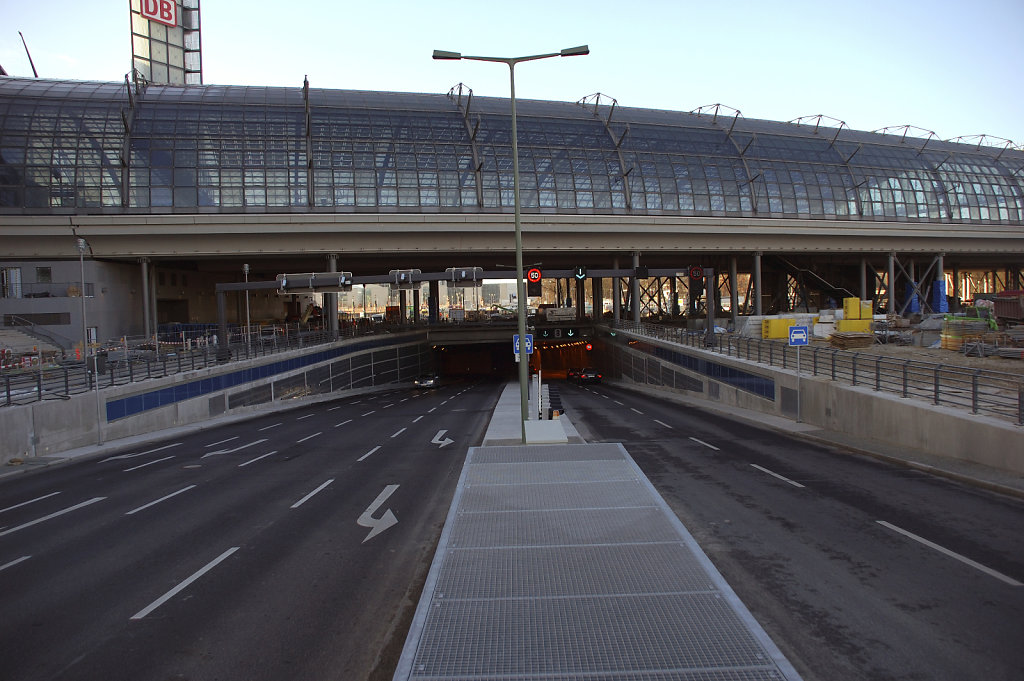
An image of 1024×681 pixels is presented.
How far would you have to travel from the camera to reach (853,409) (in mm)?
19719

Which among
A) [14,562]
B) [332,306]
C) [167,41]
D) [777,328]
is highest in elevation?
[167,41]

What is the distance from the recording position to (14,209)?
4675cm

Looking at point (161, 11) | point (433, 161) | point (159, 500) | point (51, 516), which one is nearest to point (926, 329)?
point (433, 161)

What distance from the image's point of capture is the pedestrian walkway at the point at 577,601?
→ 5.74 metres

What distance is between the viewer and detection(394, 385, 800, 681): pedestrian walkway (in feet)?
18.8

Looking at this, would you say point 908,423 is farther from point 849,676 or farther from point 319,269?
point 319,269

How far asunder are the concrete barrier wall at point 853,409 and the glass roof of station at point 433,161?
24.5 metres

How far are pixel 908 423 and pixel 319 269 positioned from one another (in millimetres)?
52586

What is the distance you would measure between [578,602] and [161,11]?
7976 cm

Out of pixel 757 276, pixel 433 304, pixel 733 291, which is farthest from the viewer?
pixel 433 304

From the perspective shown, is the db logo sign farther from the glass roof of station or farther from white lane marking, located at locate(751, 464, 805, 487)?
white lane marking, located at locate(751, 464, 805, 487)

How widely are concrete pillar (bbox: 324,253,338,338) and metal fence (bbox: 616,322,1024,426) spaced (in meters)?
25.3

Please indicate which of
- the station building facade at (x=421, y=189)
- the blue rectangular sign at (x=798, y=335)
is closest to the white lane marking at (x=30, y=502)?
the blue rectangular sign at (x=798, y=335)

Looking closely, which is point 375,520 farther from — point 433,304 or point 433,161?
point 433,304
